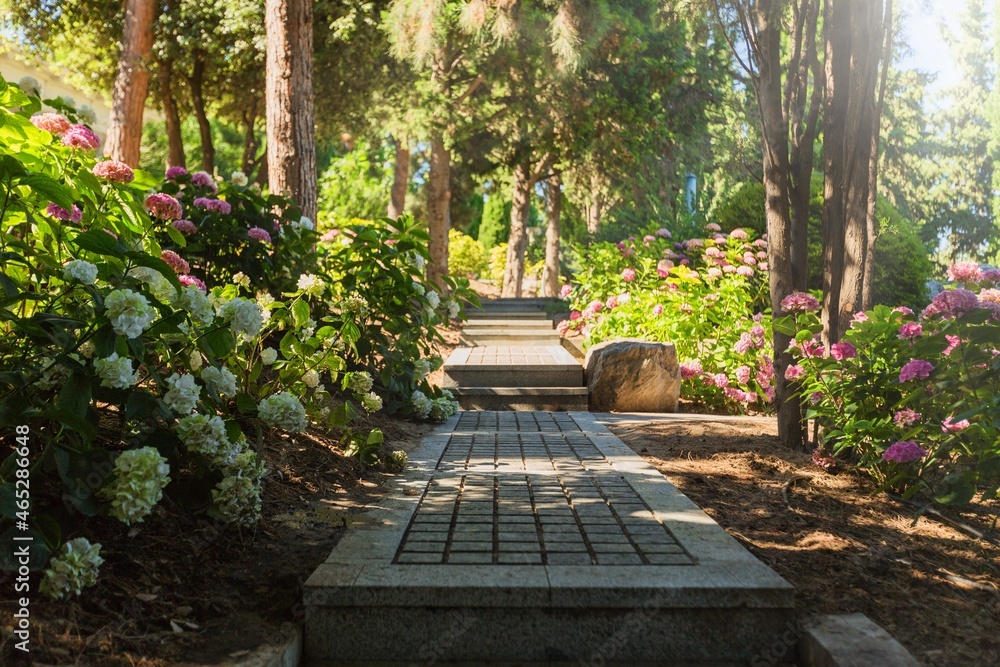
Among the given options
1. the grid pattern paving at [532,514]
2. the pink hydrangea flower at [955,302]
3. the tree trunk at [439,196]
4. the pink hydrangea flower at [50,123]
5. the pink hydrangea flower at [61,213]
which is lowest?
the grid pattern paving at [532,514]

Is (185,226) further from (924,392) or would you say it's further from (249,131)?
(249,131)

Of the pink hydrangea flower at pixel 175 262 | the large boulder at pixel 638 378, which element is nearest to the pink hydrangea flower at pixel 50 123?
the pink hydrangea flower at pixel 175 262

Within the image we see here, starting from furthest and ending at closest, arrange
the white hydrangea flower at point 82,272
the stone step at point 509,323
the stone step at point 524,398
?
the stone step at point 509,323 → the stone step at point 524,398 → the white hydrangea flower at point 82,272

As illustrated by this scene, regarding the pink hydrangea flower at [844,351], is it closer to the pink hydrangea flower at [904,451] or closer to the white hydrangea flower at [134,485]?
the pink hydrangea flower at [904,451]

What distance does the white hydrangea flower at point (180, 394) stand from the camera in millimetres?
2904

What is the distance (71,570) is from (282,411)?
1.10 meters

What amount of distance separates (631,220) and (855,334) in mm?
13786

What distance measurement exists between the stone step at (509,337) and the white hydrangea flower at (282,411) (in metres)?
8.76

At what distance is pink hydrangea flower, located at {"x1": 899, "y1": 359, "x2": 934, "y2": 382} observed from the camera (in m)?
3.55

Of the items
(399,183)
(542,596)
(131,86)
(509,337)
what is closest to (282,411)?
(542,596)

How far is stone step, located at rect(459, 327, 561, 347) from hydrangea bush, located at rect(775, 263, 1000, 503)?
7915 millimetres

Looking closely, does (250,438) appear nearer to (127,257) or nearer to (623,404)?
(127,257)

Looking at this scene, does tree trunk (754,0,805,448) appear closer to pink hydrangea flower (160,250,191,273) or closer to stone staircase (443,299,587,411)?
stone staircase (443,299,587,411)

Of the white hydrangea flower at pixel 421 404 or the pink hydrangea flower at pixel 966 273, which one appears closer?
the pink hydrangea flower at pixel 966 273
